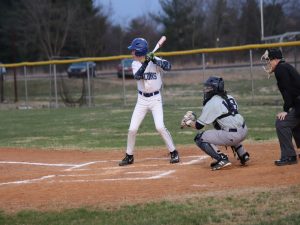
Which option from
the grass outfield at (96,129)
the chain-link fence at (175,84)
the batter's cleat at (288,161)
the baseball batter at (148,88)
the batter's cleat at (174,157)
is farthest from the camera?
the chain-link fence at (175,84)

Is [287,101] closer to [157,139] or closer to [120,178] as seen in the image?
[120,178]

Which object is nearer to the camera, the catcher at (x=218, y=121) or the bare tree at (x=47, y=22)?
the catcher at (x=218, y=121)

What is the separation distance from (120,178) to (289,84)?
2725 millimetres

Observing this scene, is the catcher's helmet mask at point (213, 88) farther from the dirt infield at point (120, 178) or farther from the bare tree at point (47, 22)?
the bare tree at point (47, 22)

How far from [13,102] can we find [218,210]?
26355 mm

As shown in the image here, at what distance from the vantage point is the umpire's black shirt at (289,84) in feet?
27.3

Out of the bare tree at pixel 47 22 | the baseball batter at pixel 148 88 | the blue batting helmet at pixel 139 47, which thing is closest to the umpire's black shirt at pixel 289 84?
the baseball batter at pixel 148 88

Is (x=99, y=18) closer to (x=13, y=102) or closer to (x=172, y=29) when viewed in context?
(x=172, y=29)

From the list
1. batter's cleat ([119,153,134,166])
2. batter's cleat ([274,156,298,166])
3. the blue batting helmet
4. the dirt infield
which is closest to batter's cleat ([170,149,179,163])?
the dirt infield

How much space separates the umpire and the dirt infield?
0.91ft

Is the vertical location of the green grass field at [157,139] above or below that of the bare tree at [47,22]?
below

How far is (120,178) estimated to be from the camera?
8.57 m

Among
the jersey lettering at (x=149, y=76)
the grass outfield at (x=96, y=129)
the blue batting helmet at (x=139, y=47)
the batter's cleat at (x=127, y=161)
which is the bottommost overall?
the batter's cleat at (x=127, y=161)

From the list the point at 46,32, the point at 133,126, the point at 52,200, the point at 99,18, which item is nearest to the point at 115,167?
the point at 133,126
